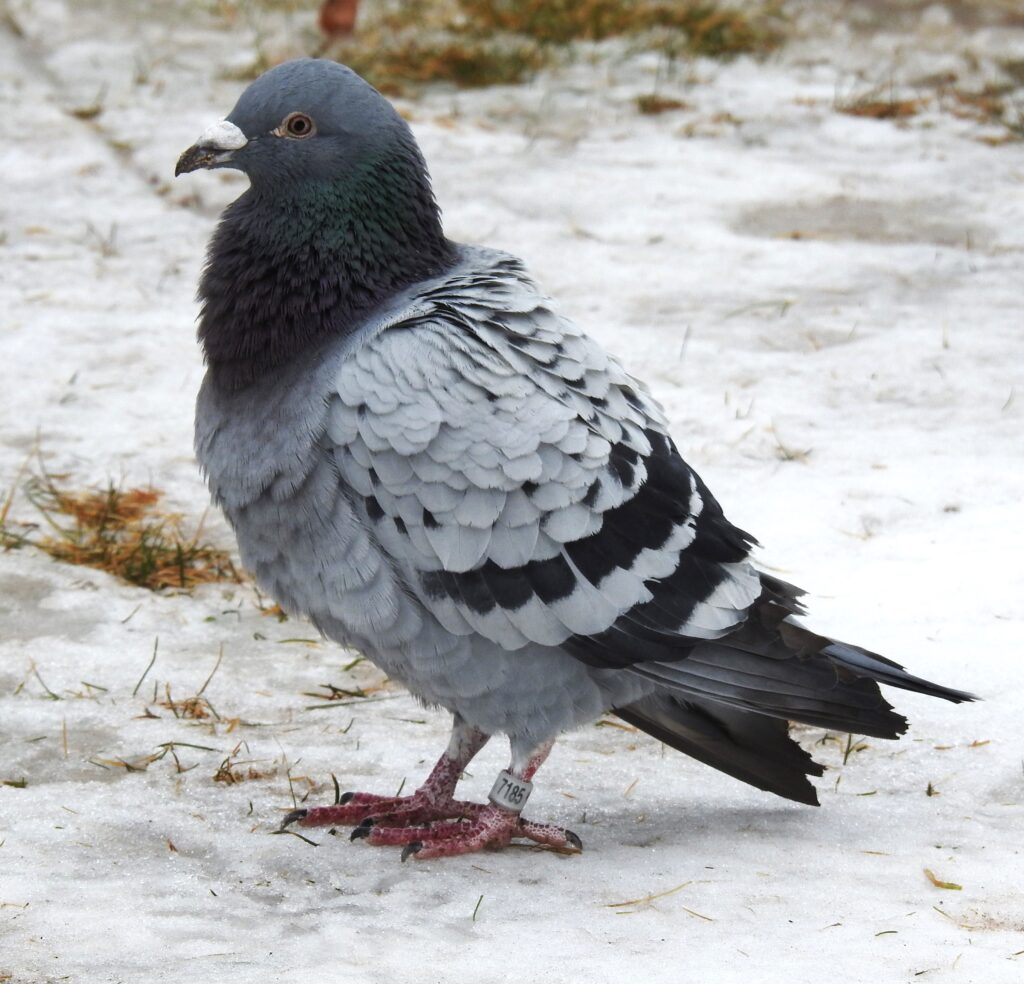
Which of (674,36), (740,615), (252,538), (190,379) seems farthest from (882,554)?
(674,36)

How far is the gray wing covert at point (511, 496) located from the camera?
338 cm

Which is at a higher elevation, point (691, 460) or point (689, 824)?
point (691, 460)

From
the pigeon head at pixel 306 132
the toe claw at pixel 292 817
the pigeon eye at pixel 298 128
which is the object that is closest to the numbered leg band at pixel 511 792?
the toe claw at pixel 292 817

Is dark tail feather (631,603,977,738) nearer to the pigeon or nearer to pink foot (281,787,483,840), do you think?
the pigeon

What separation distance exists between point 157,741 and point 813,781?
173 cm

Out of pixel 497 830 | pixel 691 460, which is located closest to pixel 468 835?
pixel 497 830

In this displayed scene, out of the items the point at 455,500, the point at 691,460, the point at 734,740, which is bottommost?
the point at 734,740

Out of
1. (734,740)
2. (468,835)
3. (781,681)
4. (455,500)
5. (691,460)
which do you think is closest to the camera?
(455,500)

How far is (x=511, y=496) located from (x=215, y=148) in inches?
47.5

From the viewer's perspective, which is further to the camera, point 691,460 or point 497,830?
point 691,460

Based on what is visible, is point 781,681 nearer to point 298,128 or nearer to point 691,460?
point 298,128

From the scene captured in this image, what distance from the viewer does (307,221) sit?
3695 millimetres

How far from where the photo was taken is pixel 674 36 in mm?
10086

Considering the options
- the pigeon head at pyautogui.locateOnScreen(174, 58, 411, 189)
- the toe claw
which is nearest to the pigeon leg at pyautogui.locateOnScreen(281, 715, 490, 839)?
the toe claw
